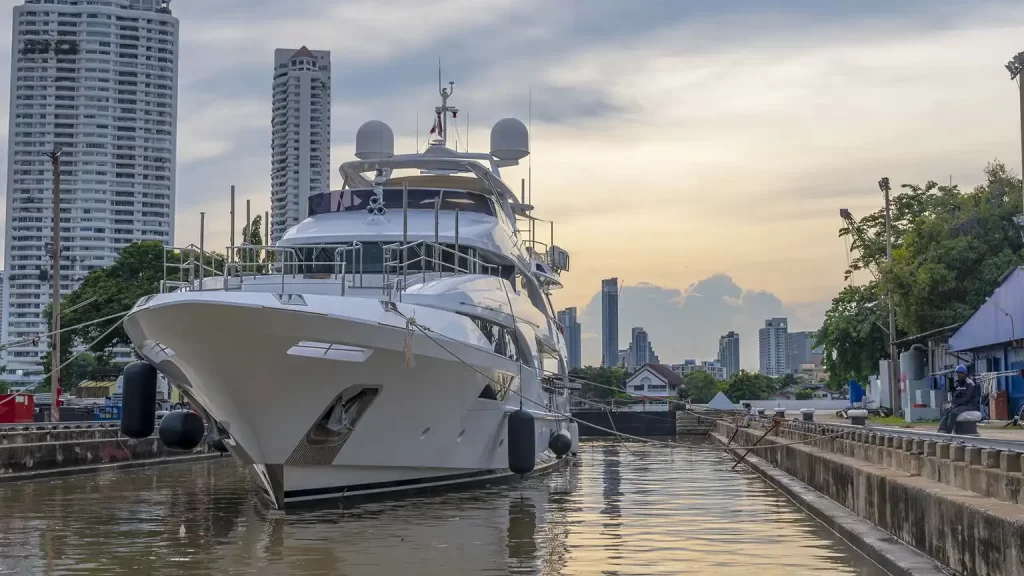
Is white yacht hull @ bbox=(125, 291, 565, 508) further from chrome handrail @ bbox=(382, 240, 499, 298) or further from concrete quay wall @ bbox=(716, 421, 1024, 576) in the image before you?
concrete quay wall @ bbox=(716, 421, 1024, 576)

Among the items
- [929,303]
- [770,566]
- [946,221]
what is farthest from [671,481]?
[946,221]

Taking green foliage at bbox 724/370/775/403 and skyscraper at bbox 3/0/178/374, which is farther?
skyscraper at bbox 3/0/178/374

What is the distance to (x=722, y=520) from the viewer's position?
56.0 feet

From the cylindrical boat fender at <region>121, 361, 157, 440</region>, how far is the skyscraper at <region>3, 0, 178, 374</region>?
168 m

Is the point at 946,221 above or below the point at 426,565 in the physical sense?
above

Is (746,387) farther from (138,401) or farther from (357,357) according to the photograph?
(357,357)

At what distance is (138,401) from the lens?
18109 millimetres

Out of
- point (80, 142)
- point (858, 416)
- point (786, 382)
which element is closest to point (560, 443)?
point (858, 416)

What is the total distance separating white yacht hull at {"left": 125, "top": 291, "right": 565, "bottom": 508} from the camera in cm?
1585

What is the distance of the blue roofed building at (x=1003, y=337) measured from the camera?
110ft

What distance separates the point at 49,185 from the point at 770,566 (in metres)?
186

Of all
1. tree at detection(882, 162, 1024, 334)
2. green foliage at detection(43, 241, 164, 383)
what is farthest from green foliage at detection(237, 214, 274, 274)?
green foliage at detection(43, 241, 164, 383)

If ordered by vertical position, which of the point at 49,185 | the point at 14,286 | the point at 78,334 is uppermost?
the point at 49,185

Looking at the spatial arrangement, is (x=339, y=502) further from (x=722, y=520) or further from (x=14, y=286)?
(x=14, y=286)
